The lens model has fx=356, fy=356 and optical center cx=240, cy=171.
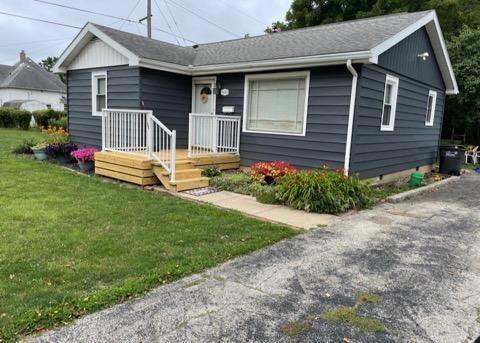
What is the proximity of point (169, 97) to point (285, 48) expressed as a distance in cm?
319

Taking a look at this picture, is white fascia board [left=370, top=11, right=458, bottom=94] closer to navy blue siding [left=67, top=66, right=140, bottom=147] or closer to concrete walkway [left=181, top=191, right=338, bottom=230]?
concrete walkway [left=181, top=191, right=338, bottom=230]

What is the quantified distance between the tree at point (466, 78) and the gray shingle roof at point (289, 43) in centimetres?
712

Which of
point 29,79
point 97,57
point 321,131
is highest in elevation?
point 29,79

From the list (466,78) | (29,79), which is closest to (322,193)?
(466,78)

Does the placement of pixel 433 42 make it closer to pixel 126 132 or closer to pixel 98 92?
pixel 126 132

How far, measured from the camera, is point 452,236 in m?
5.00

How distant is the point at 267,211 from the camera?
5773 millimetres

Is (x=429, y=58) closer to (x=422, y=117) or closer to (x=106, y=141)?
(x=422, y=117)

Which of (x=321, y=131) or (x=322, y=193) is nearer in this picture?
(x=322, y=193)

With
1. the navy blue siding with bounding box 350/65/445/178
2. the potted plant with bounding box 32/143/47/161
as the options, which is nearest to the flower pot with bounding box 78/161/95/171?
the potted plant with bounding box 32/143/47/161

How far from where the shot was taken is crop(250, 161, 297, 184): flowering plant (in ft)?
24.0

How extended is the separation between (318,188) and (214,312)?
145 inches

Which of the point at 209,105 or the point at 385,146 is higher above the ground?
the point at 209,105

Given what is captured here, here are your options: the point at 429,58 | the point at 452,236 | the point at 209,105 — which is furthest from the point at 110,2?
the point at 452,236
